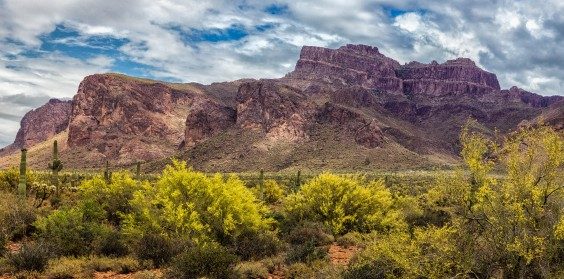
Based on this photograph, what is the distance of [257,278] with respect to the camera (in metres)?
13.8

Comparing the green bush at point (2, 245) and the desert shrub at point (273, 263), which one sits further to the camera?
the green bush at point (2, 245)

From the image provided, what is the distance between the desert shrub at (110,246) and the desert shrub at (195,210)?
656mm

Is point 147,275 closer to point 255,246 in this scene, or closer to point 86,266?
point 86,266

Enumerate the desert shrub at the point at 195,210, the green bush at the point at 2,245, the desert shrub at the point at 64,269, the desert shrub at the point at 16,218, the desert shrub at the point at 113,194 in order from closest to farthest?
the desert shrub at the point at 64,269 < the green bush at the point at 2,245 < the desert shrub at the point at 195,210 < the desert shrub at the point at 16,218 < the desert shrub at the point at 113,194

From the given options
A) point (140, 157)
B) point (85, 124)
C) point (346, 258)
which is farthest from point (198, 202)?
point (85, 124)

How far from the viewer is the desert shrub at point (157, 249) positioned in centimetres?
1484

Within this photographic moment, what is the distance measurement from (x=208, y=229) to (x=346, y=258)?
4.92 m

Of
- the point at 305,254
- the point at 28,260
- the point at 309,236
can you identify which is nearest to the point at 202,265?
the point at 305,254

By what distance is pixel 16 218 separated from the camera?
20375 mm

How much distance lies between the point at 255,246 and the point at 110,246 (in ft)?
15.9

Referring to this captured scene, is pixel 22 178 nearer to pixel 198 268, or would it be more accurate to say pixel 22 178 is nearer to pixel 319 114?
pixel 198 268

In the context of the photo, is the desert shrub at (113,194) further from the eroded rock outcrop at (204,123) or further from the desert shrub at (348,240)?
the eroded rock outcrop at (204,123)

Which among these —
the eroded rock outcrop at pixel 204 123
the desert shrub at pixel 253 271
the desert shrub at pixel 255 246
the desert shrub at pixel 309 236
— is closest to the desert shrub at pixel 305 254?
the desert shrub at pixel 255 246

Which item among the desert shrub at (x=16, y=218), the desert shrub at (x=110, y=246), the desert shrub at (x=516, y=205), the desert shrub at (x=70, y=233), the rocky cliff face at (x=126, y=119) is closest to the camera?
the desert shrub at (x=516, y=205)
